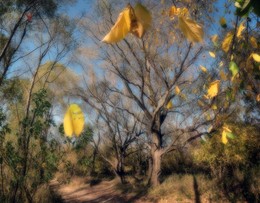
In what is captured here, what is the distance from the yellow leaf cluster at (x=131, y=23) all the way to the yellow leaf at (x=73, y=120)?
0.15 metres

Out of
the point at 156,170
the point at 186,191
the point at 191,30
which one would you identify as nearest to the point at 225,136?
the point at 191,30

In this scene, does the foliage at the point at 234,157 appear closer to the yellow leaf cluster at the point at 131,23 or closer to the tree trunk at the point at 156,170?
the tree trunk at the point at 156,170

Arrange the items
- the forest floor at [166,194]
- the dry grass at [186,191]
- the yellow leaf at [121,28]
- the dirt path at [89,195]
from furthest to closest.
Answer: the dirt path at [89,195] < the forest floor at [166,194] < the dry grass at [186,191] < the yellow leaf at [121,28]

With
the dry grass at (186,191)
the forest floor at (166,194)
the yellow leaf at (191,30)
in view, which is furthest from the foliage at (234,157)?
the yellow leaf at (191,30)

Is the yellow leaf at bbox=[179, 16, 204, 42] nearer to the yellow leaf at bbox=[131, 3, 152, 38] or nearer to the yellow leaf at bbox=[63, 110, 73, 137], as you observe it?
→ the yellow leaf at bbox=[131, 3, 152, 38]

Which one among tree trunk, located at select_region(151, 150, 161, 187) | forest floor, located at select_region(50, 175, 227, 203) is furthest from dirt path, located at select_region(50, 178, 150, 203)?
tree trunk, located at select_region(151, 150, 161, 187)

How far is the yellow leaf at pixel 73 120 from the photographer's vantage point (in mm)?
616

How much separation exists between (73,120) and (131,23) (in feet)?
0.77

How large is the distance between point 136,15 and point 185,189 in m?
12.6

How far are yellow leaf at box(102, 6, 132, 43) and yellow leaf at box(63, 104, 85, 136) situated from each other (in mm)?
150

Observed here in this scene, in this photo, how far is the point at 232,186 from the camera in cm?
1134

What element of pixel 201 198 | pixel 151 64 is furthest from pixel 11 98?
pixel 201 198

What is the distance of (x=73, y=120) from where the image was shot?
2.04 feet

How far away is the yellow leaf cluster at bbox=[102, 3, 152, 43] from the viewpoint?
2.03 ft
